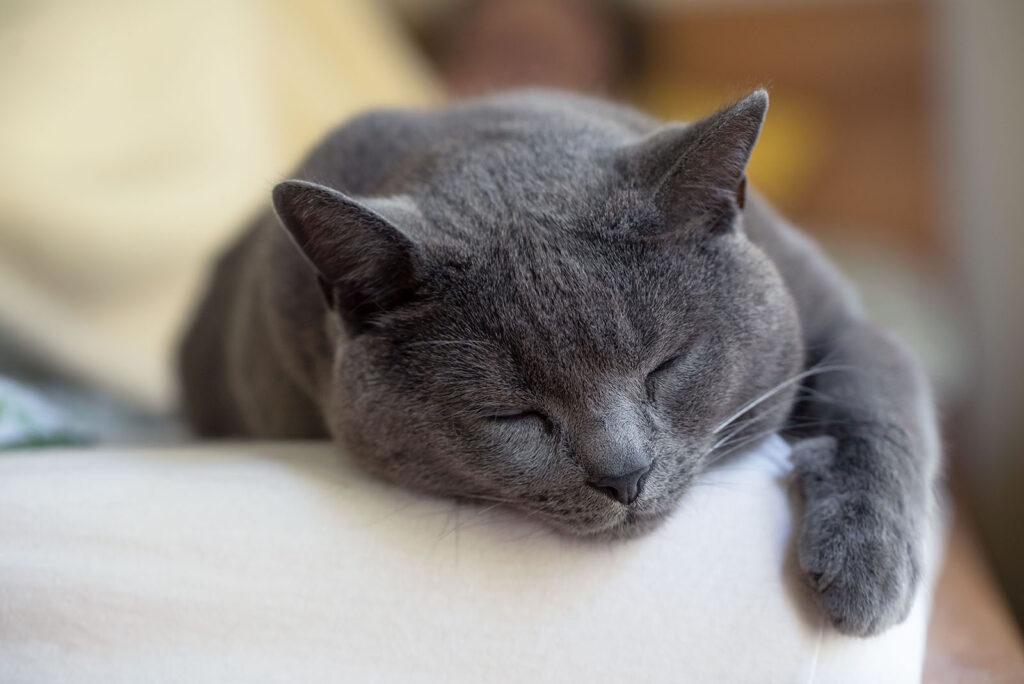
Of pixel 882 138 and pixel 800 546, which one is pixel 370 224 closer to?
pixel 800 546

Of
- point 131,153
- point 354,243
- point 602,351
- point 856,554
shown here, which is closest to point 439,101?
point 131,153

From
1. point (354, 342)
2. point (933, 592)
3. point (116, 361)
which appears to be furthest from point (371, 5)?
point (933, 592)

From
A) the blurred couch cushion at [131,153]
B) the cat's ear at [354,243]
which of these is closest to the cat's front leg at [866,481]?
the cat's ear at [354,243]

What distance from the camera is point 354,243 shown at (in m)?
0.88

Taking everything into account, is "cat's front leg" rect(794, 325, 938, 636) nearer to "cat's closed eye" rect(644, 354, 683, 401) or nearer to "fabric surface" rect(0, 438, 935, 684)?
"fabric surface" rect(0, 438, 935, 684)

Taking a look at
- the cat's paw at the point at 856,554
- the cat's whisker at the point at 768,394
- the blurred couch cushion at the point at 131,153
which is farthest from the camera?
the blurred couch cushion at the point at 131,153

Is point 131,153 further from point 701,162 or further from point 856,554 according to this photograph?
point 856,554

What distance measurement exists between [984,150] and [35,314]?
2489 millimetres

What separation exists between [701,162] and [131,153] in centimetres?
151

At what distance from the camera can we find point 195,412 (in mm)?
1594

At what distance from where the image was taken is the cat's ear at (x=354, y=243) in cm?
84

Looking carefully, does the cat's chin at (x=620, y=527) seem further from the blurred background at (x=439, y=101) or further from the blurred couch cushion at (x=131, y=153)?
the blurred couch cushion at (x=131, y=153)

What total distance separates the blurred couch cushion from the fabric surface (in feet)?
2.86

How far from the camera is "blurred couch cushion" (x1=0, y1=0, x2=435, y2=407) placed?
64.6 inches
